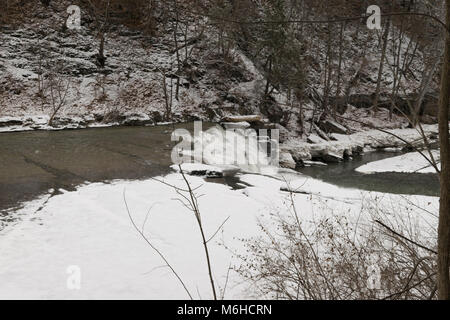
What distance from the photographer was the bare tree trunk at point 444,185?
112 cm

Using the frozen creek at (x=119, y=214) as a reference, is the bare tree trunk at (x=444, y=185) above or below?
above

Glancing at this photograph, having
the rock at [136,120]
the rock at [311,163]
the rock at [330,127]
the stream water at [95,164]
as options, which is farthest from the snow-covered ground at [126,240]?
the rock at [330,127]

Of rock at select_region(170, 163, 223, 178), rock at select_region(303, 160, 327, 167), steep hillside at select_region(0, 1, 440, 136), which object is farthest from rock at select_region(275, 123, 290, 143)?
rock at select_region(170, 163, 223, 178)

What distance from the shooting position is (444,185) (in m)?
1.13

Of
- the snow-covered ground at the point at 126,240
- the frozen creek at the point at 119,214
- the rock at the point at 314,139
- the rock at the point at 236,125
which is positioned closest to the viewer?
the snow-covered ground at the point at 126,240

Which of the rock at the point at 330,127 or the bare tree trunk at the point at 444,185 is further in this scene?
the rock at the point at 330,127

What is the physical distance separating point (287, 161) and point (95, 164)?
7583 millimetres

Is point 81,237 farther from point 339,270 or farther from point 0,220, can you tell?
point 339,270

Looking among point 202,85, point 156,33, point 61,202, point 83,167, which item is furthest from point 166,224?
point 156,33

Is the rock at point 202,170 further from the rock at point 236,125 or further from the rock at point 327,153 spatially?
the rock at point 327,153

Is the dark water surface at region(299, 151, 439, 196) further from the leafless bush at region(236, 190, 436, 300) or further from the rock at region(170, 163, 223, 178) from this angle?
the leafless bush at region(236, 190, 436, 300)

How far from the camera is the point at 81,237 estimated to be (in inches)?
196

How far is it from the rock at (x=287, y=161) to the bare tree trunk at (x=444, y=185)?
12.4 metres
